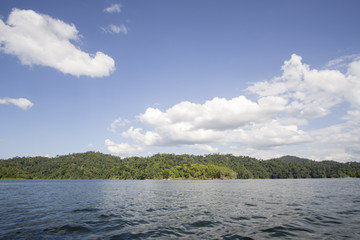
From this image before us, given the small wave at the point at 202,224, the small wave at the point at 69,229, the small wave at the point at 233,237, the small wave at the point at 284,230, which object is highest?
the small wave at the point at 233,237

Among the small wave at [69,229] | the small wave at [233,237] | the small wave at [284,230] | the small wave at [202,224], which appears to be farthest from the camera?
the small wave at [202,224]

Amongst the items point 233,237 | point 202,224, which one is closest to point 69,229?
point 202,224

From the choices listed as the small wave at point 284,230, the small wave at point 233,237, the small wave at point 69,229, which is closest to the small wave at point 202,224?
the small wave at point 233,237

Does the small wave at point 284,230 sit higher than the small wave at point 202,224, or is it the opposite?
the small wave at point 284,230

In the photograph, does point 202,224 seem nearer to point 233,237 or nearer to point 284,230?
point 233,237

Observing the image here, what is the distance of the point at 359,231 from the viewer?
50.6 feet

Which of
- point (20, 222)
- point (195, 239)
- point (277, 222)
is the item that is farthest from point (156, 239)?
point (20, 222)

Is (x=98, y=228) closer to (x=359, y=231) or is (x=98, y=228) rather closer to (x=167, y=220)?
(x=167, y=220)

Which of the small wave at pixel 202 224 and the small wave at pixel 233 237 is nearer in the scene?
the small wave at pixel 233 237

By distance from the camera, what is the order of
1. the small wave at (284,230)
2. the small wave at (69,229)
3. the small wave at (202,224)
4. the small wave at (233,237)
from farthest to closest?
the small wave at (202,224)
the small wave at (69,229)
the small wave at (284,230)
the small wave at (233,237)

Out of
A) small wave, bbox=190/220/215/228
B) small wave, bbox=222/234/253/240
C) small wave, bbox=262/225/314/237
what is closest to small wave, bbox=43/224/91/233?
small wave, bbox=190/220/215/228

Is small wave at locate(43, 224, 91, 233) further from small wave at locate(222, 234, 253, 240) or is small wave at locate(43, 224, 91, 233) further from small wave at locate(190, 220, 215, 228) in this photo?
small wave at locate(222, 234, 253, 240)

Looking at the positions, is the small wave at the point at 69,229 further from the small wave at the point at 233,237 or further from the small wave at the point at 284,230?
the small wave at the point at 284,230

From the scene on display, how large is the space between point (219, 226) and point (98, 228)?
10.1 m
